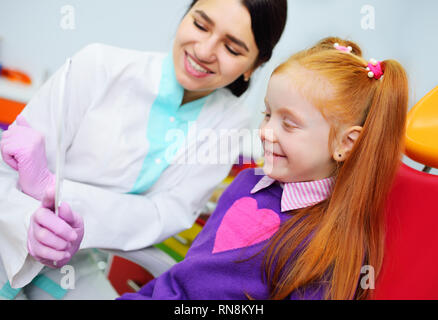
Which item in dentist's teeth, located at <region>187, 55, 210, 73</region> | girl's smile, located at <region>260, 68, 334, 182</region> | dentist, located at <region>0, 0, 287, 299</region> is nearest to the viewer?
girl's smile, located at <region>260, 68, 334, 182</region>

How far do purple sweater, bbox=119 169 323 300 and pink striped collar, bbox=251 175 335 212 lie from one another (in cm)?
3

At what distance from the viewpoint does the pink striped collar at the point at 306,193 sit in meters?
0.70

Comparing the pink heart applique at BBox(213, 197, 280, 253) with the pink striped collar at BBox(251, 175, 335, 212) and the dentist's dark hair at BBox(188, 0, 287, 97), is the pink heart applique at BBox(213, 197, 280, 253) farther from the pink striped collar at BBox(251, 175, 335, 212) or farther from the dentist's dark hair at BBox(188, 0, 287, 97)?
the dentist's dark hair at BBox(188, 0, 287, 97)

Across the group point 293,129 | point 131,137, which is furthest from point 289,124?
point 131,137

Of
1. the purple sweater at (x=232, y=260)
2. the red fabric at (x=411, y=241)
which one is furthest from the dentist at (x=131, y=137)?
the red fabric at (x=411, y=241)

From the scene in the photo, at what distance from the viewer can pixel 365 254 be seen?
0.69 meters

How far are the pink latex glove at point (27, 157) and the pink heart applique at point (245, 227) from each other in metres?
0.33

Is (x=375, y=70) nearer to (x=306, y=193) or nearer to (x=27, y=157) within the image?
(x=306, y=193)

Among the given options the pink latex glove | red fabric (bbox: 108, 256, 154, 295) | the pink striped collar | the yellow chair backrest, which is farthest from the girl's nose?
red fabric (bbox: 108, 256, 154, 295)

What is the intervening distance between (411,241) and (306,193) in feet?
0.68

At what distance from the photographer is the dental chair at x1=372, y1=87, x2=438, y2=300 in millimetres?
692

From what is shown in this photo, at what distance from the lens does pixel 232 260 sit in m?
0.70

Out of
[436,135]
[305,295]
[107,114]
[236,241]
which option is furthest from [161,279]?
[436,135]
